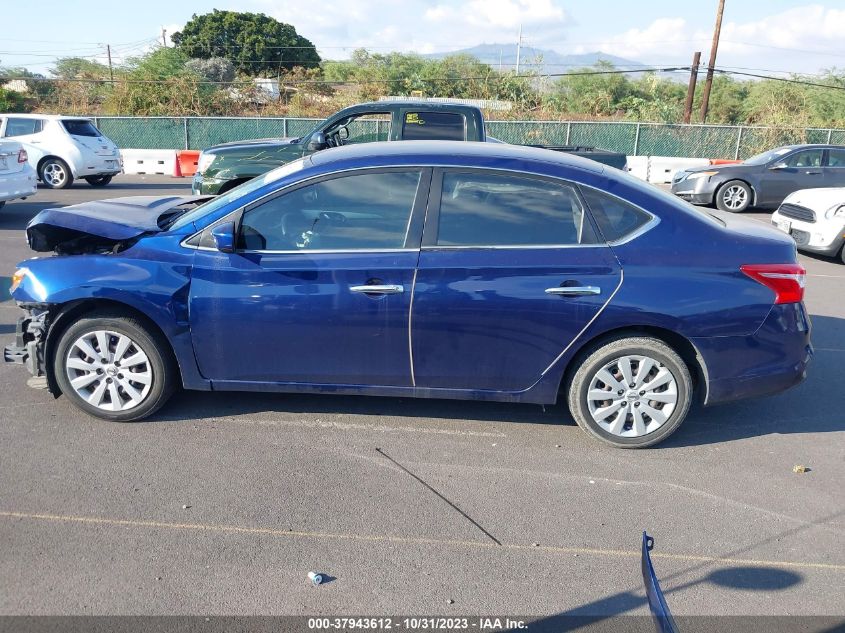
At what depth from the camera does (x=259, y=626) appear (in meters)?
2.95

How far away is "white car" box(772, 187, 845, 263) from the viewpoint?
10.3 metres

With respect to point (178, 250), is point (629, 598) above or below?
below

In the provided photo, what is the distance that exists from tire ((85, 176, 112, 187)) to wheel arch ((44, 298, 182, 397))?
46.4 feet

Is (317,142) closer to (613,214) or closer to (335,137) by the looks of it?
(335,137)

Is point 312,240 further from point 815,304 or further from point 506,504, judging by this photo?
point 815,304

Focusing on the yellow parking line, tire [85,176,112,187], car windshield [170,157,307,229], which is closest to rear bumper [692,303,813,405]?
the yellow parking line

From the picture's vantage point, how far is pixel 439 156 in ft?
14.8

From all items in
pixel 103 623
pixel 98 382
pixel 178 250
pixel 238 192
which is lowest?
pixel 103 623

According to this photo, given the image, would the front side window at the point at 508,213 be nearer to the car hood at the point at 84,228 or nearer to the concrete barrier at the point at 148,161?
the car hood at the point at 84,228

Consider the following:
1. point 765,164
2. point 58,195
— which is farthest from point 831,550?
point 58,195

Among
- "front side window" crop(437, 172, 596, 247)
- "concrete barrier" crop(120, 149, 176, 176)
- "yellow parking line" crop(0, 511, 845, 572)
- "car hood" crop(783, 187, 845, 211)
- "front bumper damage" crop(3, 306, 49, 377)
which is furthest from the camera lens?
"concrete barrier" crop(120, 149, 176, 176)

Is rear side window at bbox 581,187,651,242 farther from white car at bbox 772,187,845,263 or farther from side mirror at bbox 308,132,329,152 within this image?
white car at bbox 772,187,845,263

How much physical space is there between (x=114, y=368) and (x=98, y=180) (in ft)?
48.1

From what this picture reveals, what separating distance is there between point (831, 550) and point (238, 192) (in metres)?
3.82
